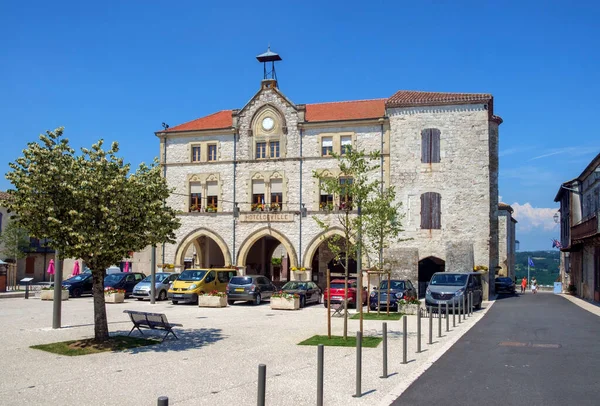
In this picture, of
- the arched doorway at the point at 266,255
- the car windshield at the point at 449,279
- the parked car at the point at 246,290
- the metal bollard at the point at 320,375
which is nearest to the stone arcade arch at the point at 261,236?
the arched doorway at the point at 266,255

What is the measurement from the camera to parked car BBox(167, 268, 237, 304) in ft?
85.1

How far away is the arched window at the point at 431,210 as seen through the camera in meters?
33.3

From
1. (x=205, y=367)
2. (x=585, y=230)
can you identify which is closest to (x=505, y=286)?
(x=585, y=230)

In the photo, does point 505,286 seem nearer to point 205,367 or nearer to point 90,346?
point 90,346

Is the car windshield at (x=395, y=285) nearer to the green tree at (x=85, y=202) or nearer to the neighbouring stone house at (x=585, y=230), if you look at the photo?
the neighbouring stone house at (x=585, y=230)

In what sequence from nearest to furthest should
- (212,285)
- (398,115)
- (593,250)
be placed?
(212,285) → (593,250) → (398,115)

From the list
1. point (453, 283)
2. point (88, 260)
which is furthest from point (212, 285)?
point (88, 260)

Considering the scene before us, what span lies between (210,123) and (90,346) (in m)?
28.8

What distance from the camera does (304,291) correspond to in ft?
86.7

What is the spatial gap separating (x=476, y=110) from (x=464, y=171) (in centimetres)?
353

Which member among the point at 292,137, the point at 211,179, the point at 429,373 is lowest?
the point at 429,373

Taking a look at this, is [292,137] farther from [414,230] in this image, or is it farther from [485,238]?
[485,238]

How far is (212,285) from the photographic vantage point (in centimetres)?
2738

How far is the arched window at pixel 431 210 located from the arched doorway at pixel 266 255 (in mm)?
8110
